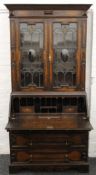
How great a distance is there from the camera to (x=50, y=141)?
118 inches

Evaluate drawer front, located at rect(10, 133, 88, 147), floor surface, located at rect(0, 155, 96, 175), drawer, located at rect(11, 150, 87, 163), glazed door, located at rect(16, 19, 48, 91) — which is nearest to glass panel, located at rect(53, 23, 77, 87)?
glazed door, located at rect(16, 19, 48, 91)

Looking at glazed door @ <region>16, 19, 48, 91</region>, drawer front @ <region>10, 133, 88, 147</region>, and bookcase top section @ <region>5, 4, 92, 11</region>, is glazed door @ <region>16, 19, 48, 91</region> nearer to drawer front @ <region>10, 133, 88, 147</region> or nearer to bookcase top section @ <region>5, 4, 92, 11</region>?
bookcase top section @ <region>5, 4, 92, 11</region>

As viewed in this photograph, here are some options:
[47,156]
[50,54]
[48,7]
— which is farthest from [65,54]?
[47,156]

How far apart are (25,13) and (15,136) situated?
137 cm

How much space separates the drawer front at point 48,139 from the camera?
298cm

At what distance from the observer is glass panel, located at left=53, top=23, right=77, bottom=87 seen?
9.94 feet

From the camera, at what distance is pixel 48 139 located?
2990 millimetres

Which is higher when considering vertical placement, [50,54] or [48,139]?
[50,54]

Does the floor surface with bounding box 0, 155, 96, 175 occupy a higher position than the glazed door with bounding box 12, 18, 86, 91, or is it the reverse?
the glazed door with bounding box 12, 18, 86, 91

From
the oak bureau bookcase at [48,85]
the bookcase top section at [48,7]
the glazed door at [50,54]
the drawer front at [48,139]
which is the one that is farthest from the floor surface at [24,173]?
the bookcase top section at [48,7]

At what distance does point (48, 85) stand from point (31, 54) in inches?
16.0

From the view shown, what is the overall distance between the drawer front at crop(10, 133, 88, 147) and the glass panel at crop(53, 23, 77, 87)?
59 centimetres

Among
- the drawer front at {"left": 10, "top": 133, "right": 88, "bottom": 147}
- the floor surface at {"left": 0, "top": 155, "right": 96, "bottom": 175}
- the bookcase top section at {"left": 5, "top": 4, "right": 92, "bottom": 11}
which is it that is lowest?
the floor surface at {"left": 0, "top": 155, "right": 96, "bottom": 175}

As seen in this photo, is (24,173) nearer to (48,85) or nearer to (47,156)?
(47,156)
